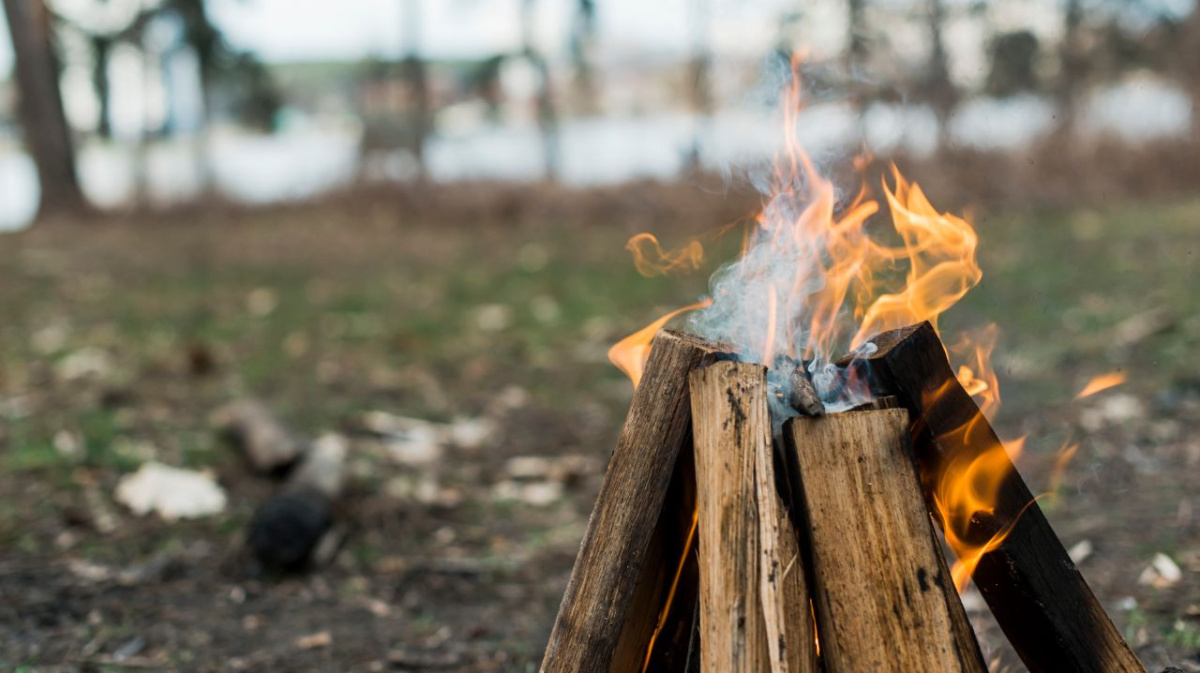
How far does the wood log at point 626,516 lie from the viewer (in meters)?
1.89

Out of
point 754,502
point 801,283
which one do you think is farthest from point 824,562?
point 801,283

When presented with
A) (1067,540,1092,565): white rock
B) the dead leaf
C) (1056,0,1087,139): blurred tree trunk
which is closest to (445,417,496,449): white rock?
the dead leaf

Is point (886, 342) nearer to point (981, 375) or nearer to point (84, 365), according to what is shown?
point (981, 375)

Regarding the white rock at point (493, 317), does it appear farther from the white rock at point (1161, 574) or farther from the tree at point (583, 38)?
the tree at point (583, 38)

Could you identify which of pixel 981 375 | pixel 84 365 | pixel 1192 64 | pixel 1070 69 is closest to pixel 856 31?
pixel 1192 64

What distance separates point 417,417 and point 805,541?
384 centimetres

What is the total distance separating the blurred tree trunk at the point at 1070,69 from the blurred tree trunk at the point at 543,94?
25.7 ft

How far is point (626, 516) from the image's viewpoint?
1899mm

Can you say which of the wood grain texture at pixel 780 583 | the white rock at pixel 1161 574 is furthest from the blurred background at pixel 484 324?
the wood grain texture at pixel 780 583

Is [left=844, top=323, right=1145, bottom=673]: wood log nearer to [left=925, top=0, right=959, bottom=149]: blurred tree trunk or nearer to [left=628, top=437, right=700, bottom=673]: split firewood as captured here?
[left=628, top=437, right=700, bottom=673]: split firewood

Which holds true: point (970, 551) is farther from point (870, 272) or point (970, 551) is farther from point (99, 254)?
point (99, 254)

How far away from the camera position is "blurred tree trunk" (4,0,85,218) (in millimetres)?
12539

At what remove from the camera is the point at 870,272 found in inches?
93.1

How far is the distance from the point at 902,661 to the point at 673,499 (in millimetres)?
537
